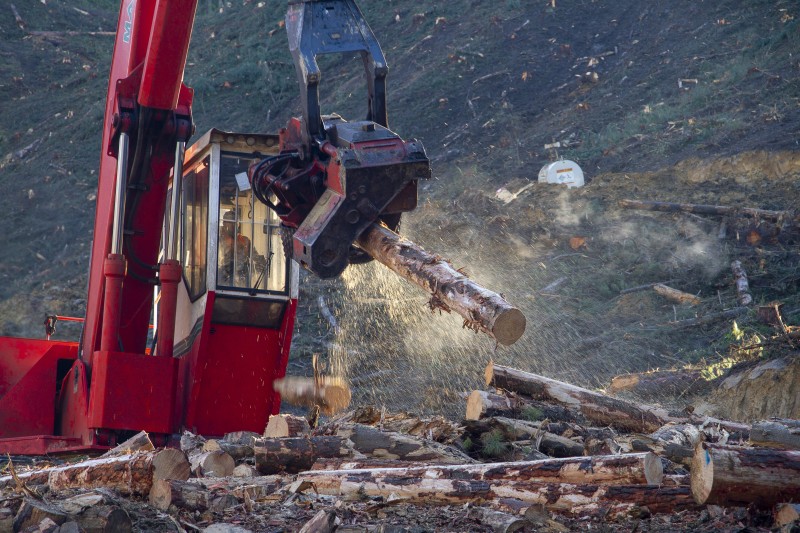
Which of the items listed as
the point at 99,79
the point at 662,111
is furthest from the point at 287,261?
the point at 99,79

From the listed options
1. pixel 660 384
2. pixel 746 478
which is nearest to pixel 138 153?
pixel 746 478

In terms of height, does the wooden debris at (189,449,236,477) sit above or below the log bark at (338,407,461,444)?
A: below

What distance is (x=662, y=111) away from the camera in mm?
19109

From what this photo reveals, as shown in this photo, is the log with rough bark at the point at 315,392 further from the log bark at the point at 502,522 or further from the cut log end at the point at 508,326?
the log bark at the point at 502,522

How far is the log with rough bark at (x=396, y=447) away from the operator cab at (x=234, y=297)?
2069 millimetres

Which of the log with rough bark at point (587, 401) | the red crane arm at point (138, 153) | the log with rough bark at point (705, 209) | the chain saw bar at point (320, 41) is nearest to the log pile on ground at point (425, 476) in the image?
the log with rough bark at point (587, 401)

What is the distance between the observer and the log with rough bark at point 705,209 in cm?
1458

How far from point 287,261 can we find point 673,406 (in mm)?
4333

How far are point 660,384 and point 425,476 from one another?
5821mm

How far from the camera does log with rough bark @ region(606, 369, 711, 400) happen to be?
10.7 m

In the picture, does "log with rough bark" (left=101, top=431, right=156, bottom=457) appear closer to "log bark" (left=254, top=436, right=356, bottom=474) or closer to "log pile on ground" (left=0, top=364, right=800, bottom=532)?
"log pile on ground" (left=0, top=364, right=800, bottom=532)

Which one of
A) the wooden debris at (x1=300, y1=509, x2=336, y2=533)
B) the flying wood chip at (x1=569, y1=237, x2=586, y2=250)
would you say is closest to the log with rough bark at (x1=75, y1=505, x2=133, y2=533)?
the wooden debris at (x1=300, y1=509, x2=336, y2=533)

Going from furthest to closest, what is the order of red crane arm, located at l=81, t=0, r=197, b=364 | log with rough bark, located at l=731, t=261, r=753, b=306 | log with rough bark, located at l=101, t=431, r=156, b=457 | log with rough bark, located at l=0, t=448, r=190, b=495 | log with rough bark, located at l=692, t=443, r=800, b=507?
log with rough bark, located at l=731, t=261, r=753, b=306, red crane arm, located at l=81, t=0, r=197, b=364, log with rough bark, located at l=101, t=431, r=156, b=457, log with rough bark, located at l=0, t=448, r=190, b=495, log with rough bark, located at l=692, t=443, r=800, b=507

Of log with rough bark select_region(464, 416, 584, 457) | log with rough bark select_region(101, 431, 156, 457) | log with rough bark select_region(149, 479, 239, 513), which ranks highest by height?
log with rough bark select_region(464, 416, 584, 457)
